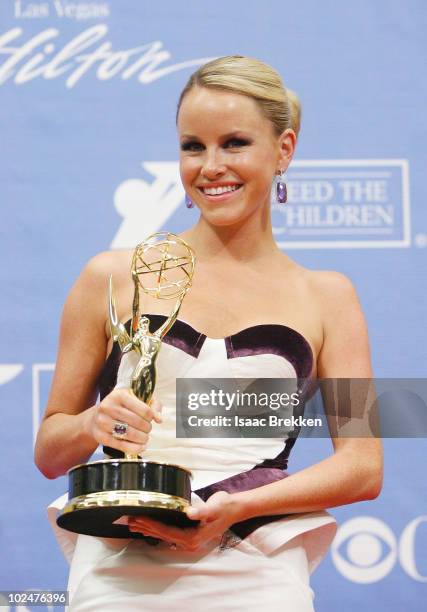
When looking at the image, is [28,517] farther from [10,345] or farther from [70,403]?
[70,403]

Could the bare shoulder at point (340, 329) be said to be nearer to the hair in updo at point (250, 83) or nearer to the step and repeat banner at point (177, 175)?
the hair in updo at point (250, 83)

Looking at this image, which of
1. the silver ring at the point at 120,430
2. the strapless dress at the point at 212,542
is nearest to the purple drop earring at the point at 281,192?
the strapless dress at the point at 212,542

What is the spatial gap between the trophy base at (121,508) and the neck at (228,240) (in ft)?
1.54

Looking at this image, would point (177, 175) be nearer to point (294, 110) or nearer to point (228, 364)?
point (294, 110)

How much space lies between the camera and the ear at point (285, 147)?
177cm

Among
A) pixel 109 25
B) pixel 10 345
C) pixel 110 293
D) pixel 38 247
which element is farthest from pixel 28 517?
pixel 109 25

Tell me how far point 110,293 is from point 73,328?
0.51 ft

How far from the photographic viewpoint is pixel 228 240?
177 cm

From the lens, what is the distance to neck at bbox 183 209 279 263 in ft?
5.80

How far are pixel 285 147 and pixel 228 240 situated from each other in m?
0.16

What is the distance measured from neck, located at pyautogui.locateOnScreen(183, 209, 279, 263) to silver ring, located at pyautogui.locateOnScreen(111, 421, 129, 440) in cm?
44

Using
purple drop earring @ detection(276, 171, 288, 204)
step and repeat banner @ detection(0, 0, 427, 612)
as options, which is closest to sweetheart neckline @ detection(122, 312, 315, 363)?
purple drop earring @ detection(276, 171, 288, 204)

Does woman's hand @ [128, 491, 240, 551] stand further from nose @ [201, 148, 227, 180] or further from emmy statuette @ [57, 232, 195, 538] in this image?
nose @ [201, 148, 227, 180]

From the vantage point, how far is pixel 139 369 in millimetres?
A: 1450
